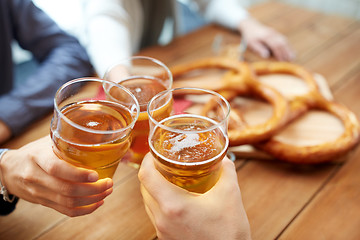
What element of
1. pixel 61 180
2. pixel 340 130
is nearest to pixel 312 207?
pixel 340 130

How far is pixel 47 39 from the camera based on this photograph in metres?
1.30

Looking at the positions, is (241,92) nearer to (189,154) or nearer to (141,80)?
(141,80)

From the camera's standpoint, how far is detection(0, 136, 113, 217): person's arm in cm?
55

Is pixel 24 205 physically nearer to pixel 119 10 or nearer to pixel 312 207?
pixel 312 207

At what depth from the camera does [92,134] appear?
1.65 ft

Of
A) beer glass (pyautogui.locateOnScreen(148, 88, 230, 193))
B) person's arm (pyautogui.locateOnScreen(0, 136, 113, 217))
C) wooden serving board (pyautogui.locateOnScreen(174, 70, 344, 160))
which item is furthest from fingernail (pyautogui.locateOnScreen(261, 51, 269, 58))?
person's arm (pyautogui.locateOnScreen(0, 136, 113, 217))

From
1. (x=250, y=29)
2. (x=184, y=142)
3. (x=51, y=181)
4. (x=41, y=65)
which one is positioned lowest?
(x=41, y=65)

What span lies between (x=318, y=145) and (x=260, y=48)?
64cm

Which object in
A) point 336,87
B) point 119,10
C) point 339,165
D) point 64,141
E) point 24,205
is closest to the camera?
point 64,141

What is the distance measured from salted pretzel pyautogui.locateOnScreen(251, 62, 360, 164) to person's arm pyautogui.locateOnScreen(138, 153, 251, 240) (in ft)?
1.18

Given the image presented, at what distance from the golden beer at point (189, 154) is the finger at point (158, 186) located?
0.06 ft

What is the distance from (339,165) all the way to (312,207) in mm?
186

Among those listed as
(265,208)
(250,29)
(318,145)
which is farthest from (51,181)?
(250,29)

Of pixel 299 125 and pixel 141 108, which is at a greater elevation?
pixel 141 108
